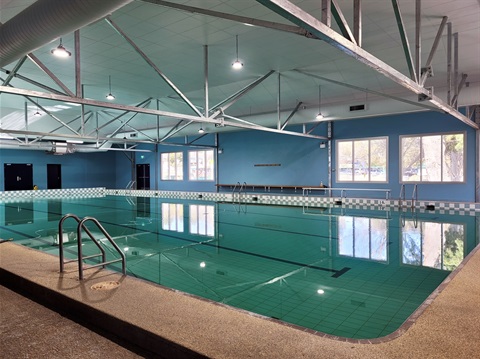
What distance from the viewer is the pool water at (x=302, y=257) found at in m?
3.23

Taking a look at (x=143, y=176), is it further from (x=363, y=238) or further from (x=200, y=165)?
(x=363, y=238)

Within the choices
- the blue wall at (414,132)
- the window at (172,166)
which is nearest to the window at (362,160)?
the blue wall at (414,132)

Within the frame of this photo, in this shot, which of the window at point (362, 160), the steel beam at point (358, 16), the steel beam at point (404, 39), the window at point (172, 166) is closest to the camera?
the steel beam at point (358, 16)

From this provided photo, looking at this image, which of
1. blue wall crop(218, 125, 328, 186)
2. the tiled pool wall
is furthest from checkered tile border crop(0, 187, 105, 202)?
blue wall crop(218, 125, 328, 186)

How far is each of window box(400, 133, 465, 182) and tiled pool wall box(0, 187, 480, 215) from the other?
1.01m

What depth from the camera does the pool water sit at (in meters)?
3.23

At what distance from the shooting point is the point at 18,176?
1827 cm

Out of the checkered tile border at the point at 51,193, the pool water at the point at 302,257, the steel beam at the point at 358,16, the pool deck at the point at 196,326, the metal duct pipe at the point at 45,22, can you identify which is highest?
the steel beam at the point at 358,16

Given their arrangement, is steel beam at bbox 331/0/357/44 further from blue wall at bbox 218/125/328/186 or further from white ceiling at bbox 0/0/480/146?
blue wall at bbox 218/125/328/186

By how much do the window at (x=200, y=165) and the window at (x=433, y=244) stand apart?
10515 mm

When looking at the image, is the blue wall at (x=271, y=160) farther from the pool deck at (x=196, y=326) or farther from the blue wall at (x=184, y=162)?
the pool deck at (x=196, y=326)

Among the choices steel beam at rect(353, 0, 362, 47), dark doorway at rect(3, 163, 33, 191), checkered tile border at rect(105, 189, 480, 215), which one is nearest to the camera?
steel beam at rect(353, 0, 362, 47)

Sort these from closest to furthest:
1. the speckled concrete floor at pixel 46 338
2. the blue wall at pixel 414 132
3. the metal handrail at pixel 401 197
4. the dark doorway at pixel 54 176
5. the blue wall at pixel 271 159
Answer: the speckled concrete floor at pixel 46 338 → the blue wall at pixel 414 132 → the metal handrail at pixel 401 197 → the blue wall at pixel 271 159 → the dark doorway at pixel 54 176

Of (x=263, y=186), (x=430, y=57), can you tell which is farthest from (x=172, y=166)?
(x=430, y=57)
